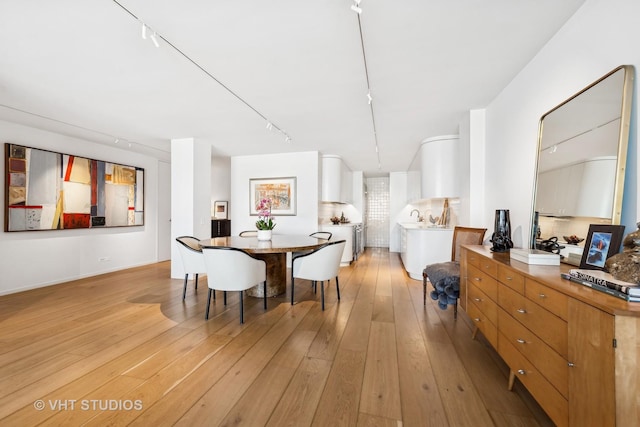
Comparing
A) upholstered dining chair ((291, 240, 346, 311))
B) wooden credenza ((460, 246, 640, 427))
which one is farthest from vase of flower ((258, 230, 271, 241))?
wooden credenza ((460, 246, 640, 427))

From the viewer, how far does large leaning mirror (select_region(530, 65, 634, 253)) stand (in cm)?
148

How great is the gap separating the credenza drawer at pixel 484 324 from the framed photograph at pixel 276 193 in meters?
4.22

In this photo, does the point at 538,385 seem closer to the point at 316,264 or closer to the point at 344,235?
the point at 316,264

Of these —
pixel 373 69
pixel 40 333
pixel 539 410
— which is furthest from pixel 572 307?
pixel 40 333

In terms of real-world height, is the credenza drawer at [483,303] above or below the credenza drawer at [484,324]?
above

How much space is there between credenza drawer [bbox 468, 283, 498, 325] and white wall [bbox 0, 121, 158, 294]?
6.23m

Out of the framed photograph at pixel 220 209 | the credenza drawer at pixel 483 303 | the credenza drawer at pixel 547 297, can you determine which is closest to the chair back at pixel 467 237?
the credenza drawer at pixel 483 303

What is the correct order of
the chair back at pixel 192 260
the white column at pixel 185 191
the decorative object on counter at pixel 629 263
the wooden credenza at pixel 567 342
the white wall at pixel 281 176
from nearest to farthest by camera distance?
1. the wooden credenza at pixel 567 342
2. the decorative object on counter at pixel 629 263
3. the chair back at pixel 192 260
4. the white column at pixel 185 191
5. the white wall at pixel 281 176

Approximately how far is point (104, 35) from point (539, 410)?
3959 mm

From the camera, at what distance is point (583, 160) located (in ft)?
5.72

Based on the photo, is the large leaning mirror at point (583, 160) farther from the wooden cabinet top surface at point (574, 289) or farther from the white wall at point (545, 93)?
the wooden cabinet top surface at point (574, 289)

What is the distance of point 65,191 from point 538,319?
6506 mm

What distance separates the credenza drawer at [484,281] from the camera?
193 centimetres

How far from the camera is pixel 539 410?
5.26ft
